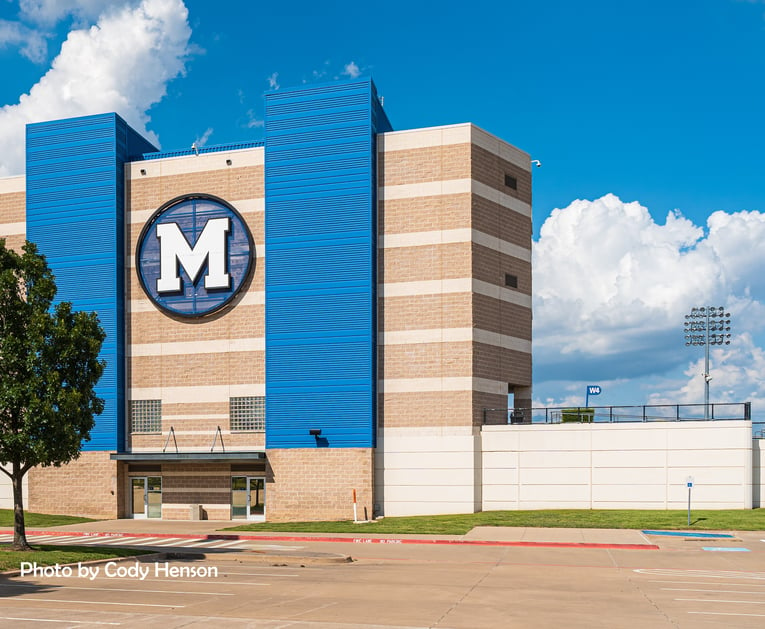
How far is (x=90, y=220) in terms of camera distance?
47.4 meters

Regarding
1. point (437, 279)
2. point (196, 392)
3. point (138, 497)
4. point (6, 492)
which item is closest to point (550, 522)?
point (437, 279)

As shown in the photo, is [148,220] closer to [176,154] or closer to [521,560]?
[176,154]

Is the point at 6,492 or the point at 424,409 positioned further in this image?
the point at 6,492

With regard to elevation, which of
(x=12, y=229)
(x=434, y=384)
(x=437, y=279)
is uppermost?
(x=12, y=229)

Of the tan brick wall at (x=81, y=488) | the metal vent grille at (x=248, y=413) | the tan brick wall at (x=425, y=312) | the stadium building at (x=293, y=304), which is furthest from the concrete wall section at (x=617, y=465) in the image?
the tan brick wall at (x=81, y=488)

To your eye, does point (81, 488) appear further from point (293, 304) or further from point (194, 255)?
point (293, 304)

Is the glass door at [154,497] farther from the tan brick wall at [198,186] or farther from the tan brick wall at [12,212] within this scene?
the tan brick wall at [12,212]

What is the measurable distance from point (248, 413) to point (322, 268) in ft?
27.4

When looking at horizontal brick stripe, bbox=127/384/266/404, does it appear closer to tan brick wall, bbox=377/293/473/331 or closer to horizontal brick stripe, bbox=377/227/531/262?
tan brick wall, bbox=377/293/473/331

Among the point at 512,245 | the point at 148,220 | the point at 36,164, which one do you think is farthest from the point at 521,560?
the point at 36,164

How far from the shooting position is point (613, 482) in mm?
41375

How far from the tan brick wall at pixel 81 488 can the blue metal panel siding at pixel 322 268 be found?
8.93 m

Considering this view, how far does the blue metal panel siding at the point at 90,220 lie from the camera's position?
46.6 metres

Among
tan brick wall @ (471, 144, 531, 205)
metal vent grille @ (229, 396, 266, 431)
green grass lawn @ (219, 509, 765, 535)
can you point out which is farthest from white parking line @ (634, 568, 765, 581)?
metal vent grille @ (229, 396, 266, 431)
